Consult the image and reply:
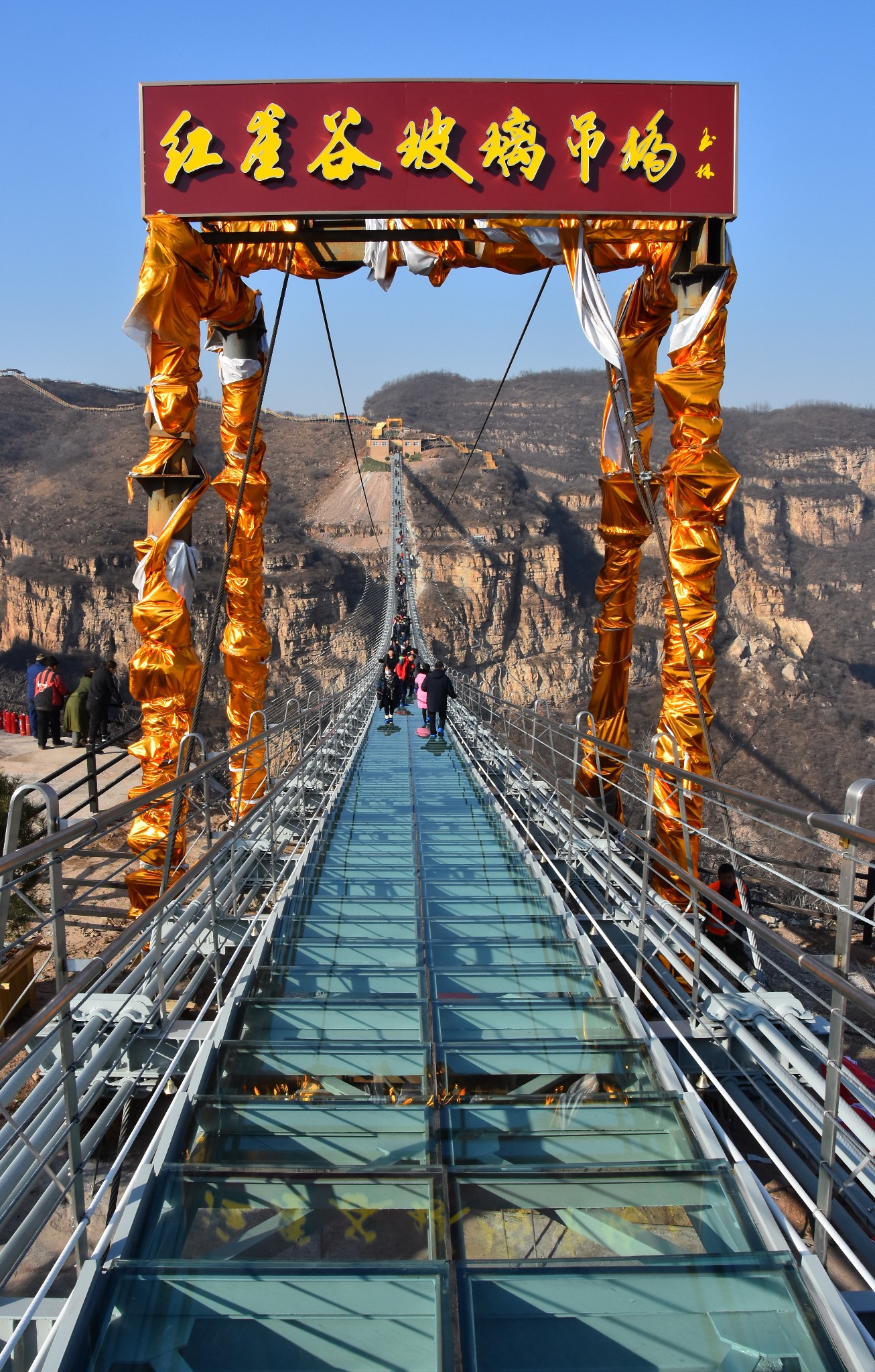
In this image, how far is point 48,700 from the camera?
9844mm

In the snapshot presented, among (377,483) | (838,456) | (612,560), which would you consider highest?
(838,456)

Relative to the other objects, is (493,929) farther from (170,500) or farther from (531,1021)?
(170,500)

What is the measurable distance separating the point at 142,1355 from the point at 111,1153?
62.9 inches

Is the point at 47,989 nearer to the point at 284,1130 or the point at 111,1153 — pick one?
the point at 111,1153

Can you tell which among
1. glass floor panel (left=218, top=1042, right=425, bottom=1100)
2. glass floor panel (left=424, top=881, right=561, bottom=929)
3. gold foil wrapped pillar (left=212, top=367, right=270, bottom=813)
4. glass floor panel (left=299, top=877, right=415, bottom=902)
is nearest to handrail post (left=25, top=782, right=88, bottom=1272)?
glass floor panel (left=218, top=1042, right=425, bottom=1100)

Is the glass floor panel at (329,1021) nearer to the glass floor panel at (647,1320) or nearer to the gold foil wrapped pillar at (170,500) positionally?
the glass floor panel at (647,1320)

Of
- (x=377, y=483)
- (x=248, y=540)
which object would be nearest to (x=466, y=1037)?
(x=248, y=540)

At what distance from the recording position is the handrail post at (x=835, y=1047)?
163cm

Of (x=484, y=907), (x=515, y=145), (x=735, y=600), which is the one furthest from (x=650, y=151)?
(x=735, y=600)

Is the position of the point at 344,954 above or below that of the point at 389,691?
below

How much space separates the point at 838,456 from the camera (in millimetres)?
65375

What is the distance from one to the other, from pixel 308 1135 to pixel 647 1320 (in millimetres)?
859

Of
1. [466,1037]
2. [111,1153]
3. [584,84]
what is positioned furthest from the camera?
[584,84]

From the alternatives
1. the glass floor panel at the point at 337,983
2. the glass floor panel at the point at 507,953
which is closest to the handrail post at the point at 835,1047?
the glass floor panel at the point at 337,983
